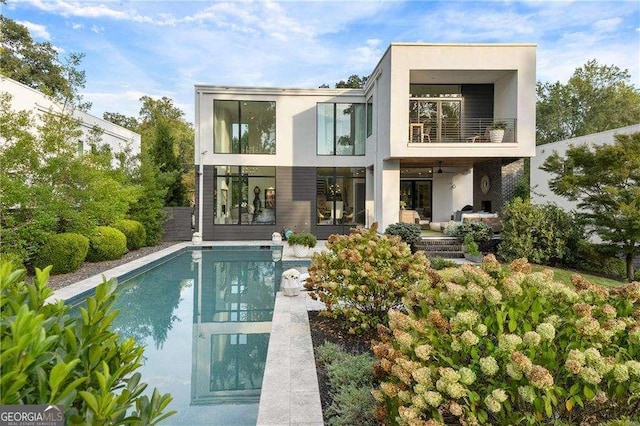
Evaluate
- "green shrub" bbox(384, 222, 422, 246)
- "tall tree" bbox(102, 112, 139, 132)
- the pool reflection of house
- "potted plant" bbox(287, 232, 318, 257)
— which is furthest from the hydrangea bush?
"tall tree" bbox(102, 112, 139, 132)

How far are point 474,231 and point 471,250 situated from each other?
1291 mm

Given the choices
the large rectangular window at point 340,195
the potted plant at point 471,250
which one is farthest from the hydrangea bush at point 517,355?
the large rectangular window at point 340,195

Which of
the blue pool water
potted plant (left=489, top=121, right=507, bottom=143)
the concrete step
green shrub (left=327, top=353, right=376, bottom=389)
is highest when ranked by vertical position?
potted plant (left=489, top=121, right=507, bottom=143)

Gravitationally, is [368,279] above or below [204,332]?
above

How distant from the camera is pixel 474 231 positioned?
1238cm

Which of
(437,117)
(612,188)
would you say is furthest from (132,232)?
(612,188)

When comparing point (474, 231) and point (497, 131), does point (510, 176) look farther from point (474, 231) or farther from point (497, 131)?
point (474, 231)

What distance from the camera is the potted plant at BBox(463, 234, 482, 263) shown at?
36.8 feet

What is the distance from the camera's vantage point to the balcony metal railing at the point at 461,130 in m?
12.8

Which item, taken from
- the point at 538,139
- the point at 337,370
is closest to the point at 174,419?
the point at 337,370

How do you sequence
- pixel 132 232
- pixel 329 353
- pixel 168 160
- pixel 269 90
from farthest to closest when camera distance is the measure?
pixel 168 160, pixel 269 90, pixel 132 232, pixel 329 353

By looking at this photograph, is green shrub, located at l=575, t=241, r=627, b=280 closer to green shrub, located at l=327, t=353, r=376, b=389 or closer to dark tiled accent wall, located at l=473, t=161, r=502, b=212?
dark tiled accent wall, located at l=473, t=161, r=502, b=212

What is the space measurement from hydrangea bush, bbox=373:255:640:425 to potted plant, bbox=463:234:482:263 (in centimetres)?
905

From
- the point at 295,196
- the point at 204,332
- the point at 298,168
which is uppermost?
the point at 298,168
